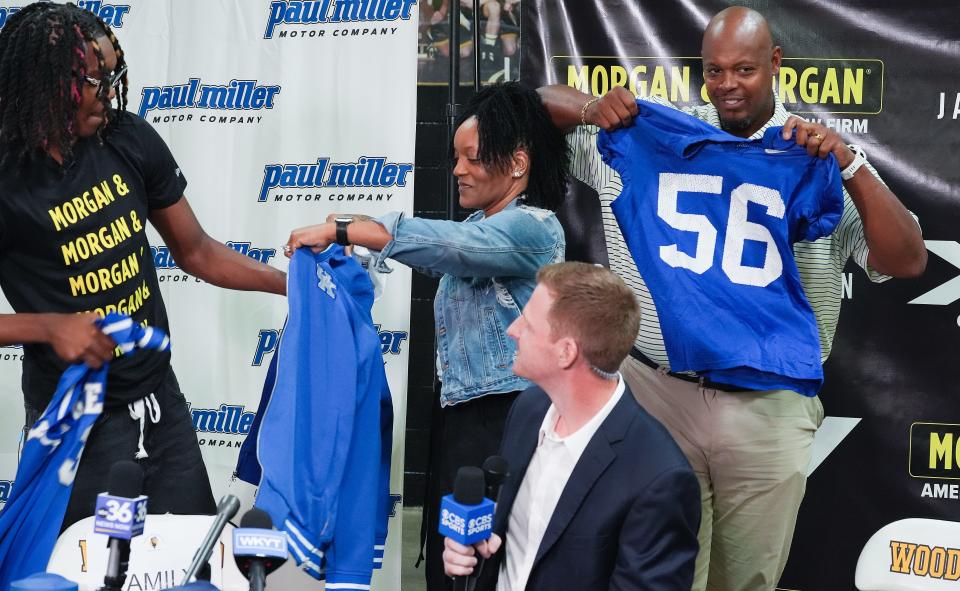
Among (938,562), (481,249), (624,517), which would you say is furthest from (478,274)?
(938,562)

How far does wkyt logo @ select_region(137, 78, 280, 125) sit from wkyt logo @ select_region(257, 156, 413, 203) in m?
0.23

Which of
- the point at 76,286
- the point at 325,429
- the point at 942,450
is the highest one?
the point at 76,286

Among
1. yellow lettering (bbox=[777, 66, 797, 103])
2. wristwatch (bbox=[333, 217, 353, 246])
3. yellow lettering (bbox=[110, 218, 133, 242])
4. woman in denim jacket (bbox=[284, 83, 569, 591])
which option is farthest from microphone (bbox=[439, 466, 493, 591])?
yellow lettering (bbox=[777, 66, 797, 103])

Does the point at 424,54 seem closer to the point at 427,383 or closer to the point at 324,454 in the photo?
the point at 427,383

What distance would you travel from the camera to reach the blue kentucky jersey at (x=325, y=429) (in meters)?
2.54

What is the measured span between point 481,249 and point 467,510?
3.51 feet

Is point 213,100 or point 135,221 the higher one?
point 213,100

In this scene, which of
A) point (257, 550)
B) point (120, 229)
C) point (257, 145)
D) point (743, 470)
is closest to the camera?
point (257, 550)

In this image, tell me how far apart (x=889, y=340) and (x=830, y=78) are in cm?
96

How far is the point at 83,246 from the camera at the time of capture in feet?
8.56

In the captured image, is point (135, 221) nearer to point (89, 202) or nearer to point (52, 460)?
point (89, 202)

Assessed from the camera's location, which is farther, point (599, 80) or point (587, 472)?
point (599, 80)

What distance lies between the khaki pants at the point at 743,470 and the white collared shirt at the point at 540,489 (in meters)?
0.75

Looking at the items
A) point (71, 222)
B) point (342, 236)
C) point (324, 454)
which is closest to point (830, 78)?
point (342, 236)
